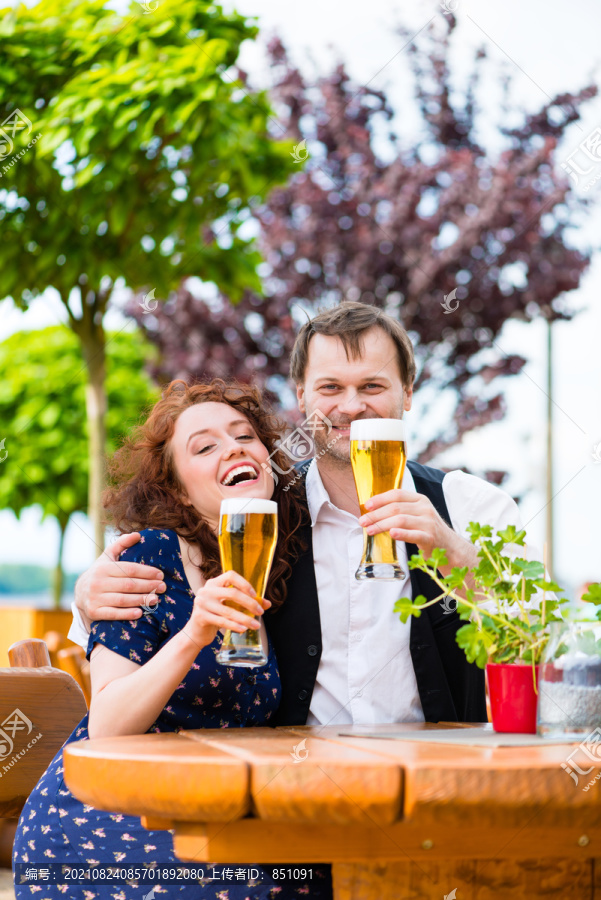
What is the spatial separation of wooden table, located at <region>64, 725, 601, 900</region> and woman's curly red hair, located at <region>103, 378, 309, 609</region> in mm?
815

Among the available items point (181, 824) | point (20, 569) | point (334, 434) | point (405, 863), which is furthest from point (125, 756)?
point (20, 569)

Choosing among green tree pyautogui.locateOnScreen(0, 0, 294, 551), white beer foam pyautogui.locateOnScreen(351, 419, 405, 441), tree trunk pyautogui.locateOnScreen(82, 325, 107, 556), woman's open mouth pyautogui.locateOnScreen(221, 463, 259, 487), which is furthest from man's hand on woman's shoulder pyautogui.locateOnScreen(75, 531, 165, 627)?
tree trunk pyautogui.locateOnScreen(82, 325, 107, 556)

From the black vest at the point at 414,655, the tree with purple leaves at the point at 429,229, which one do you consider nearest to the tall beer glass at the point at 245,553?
the black vest at the point at 414,655

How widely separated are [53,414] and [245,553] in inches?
603

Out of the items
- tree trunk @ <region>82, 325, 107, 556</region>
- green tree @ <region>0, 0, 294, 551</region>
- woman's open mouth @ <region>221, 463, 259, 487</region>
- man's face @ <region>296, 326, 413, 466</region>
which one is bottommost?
woman's open mouth @ <region>221, 463, 259, 487</region>

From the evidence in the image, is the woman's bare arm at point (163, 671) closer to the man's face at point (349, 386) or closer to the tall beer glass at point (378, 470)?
the tall beer glass at point (378, 470)

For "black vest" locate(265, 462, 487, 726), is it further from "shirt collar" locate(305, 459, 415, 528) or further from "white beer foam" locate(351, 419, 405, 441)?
"white beer foam" locate(351, 419, 405, 441)

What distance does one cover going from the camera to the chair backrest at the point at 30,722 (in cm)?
242

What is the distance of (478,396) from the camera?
31.4ft

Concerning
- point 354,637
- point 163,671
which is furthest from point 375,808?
point 354,637

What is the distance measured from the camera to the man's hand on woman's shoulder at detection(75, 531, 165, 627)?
1.90m

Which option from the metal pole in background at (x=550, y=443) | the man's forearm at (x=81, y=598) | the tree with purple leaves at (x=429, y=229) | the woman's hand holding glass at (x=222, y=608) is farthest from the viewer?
the metal pole in background at (x=550, y=443)

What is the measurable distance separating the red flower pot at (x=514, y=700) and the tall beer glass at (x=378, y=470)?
0.95 feet

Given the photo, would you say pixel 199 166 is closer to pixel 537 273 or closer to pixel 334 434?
pixel 334 434
